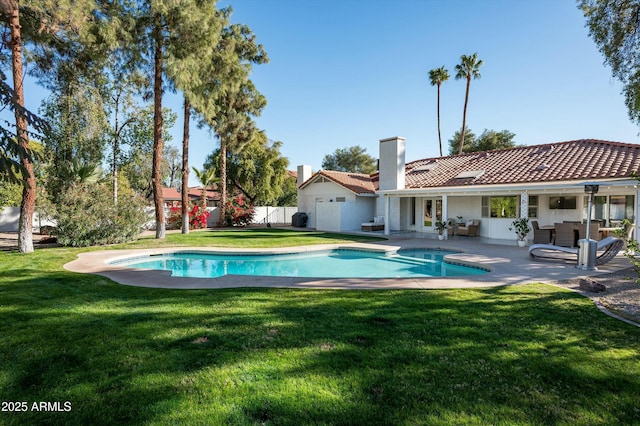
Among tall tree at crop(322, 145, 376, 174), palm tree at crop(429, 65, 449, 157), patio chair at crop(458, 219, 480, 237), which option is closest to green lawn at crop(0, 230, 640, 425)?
patio chair at crop(458, 219, 480, 237)

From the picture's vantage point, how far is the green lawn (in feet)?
9.96

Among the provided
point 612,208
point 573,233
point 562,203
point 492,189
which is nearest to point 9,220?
point 492,189

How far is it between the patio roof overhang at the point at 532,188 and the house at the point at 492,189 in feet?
0.10

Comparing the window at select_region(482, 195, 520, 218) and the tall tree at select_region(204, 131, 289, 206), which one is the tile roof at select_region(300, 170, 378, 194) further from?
the tall tree at select_region(204, 131, 289, 206)

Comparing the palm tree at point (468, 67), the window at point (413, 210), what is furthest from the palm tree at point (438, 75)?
the window at point (413, 210)

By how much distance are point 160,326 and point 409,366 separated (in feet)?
12.2

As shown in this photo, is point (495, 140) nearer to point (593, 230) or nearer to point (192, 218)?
point (593, 230)

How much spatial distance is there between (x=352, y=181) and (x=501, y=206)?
11647 millimetres

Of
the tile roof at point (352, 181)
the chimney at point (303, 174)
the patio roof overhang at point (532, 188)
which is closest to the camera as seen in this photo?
the patio roof overhang at point (532, 188)

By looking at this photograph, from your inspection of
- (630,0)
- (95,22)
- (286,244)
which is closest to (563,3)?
(630,0)

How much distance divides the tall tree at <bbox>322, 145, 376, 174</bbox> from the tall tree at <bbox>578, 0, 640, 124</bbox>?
1719 inches

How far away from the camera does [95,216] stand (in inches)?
598

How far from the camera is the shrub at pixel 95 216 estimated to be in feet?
47.6

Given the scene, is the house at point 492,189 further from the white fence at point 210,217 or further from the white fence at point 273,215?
the white fence at point 210,217
